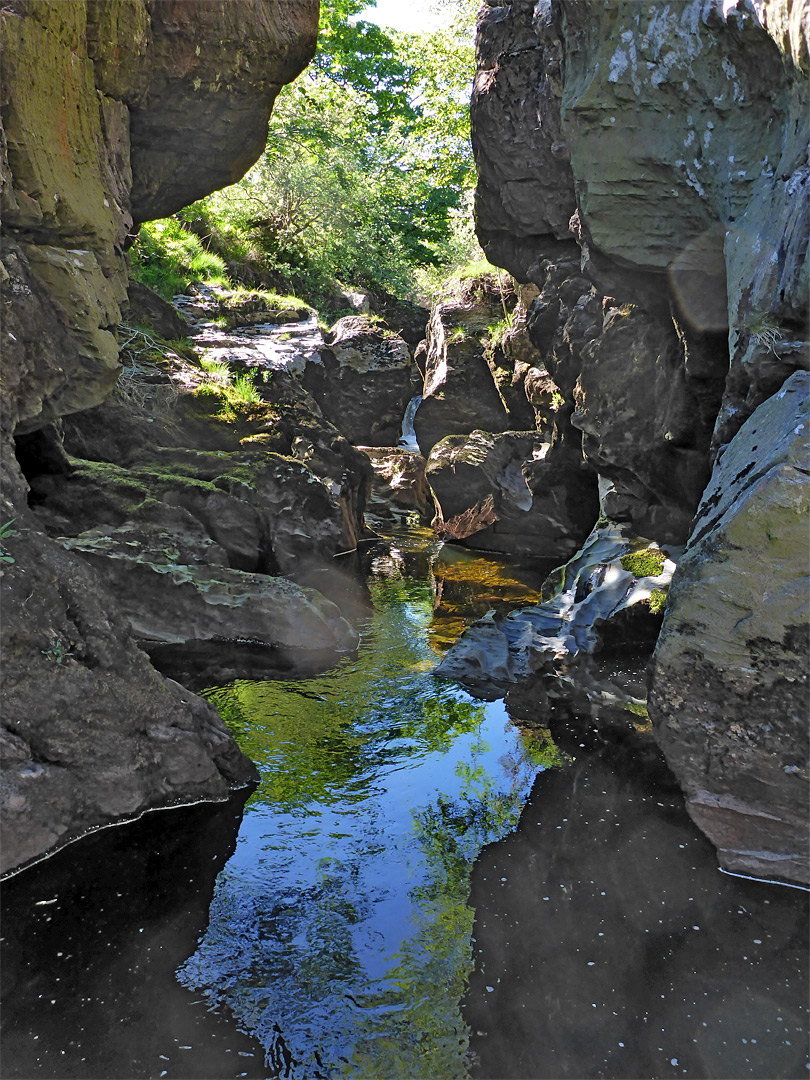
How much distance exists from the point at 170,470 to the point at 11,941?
7708 millimetres

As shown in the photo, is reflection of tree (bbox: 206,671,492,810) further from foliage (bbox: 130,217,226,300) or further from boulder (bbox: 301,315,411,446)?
boulder (bbox: 301,315,411,446)

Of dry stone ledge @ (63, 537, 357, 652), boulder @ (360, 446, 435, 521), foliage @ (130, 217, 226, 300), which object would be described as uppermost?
foliage @ (130, 217, 226, 300)

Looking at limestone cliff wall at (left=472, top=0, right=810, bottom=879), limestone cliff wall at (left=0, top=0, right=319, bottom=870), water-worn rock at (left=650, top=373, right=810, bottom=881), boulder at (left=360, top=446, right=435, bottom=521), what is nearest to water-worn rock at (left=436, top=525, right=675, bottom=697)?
limestone cliff wall at (left=472, top=0, right=810, bottom=879)

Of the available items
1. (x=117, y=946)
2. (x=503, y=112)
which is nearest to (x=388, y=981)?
(x=117, y=946)

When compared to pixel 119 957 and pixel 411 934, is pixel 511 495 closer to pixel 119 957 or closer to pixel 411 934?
pixel 411 934

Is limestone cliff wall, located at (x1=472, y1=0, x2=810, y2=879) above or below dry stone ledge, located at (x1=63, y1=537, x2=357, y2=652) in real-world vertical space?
above

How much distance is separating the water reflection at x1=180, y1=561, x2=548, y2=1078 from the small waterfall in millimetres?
11639

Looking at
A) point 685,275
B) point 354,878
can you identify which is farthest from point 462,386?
point 354,878

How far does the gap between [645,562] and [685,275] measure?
3.02 metres

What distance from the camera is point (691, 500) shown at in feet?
27.8

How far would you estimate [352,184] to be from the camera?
21.6 metres

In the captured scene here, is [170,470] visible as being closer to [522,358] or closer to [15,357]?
[15,357]

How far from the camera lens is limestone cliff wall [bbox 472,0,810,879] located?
4422 mm

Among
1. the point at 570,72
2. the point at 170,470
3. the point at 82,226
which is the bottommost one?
the point at 170,470
